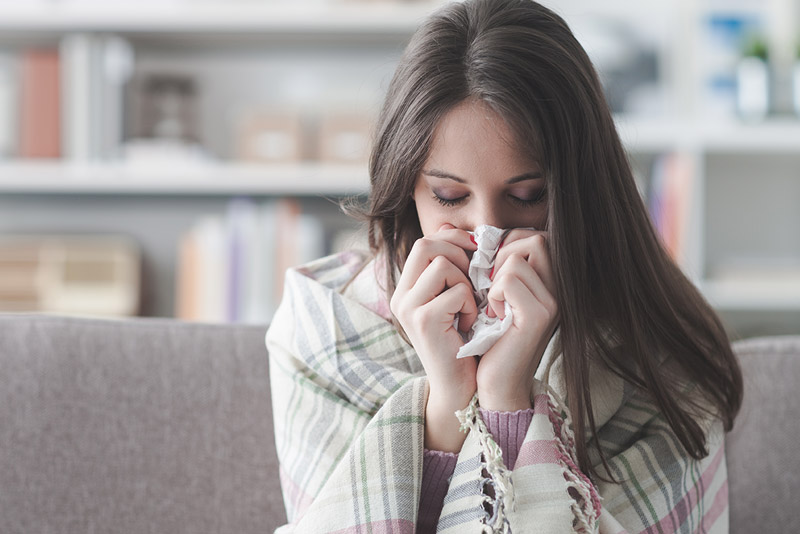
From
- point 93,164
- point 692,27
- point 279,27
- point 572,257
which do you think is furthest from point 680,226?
point 93,164

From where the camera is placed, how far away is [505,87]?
32.9 inches

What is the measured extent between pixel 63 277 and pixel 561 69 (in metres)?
1.75

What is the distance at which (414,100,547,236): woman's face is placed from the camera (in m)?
0.85

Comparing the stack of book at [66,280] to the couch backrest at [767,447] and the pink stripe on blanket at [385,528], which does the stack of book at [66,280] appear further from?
the couch backrest at [767,447]

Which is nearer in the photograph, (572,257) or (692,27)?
(572,257)

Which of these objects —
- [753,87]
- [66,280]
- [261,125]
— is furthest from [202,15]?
[753,87]

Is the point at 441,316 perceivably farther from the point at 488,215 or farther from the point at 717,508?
the point at 717,508

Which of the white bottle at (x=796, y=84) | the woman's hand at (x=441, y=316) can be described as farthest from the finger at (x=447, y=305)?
the white bottle at (x=796, y=84)

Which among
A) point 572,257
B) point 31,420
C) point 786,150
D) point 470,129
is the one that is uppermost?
point 786,150

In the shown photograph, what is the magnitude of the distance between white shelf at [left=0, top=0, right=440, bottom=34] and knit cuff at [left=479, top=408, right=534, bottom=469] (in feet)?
4.95

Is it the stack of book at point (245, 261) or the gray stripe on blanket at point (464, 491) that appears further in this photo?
the stack of book at point (245, 261)

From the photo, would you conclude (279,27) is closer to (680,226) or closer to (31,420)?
(680,226)

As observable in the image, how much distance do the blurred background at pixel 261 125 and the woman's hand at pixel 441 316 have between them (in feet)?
4.27

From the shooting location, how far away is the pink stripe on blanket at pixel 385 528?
0.83 metres
